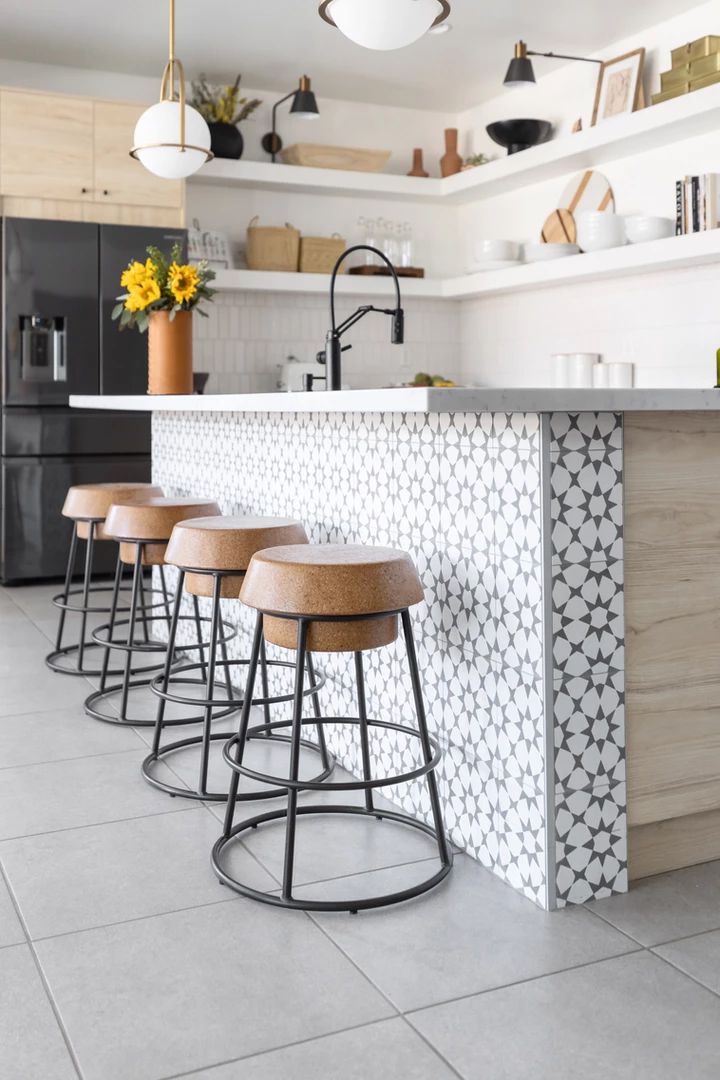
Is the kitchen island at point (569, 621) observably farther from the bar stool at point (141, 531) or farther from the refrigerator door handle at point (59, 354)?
the refrigerator door handle at point (59, 354)

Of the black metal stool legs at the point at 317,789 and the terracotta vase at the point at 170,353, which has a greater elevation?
the terracotta vase at the point at 170,353

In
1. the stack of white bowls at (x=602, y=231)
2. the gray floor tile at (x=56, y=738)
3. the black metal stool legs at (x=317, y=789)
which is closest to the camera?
the black metal stool legs at (x=317, y=789)

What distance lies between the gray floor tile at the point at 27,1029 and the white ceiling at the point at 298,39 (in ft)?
15.5

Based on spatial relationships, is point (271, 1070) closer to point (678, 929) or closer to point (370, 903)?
point (370, 903)

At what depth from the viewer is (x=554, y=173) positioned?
6.28 metres

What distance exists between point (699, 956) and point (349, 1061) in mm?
666

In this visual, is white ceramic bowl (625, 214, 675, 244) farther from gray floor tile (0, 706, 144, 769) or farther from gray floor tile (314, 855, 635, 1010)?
gray floor tile (314, 855, 635, 1010)

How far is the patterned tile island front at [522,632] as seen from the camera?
2014mm

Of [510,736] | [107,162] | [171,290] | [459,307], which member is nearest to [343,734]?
[510,736]

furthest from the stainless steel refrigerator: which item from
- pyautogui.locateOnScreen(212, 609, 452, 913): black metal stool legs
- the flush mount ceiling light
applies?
pyautogui.locateOnScreen(212, 609, 452, 913): black metal stool legs

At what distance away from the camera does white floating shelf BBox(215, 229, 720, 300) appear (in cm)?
511

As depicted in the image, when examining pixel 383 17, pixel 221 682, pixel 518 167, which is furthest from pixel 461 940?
pixel 518 167

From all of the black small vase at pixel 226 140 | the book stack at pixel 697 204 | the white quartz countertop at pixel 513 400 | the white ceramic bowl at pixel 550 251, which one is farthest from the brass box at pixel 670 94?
the white quartz countertop at pixel 513 400

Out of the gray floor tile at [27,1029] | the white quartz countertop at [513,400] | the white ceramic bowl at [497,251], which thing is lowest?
the gray floor tile at [27,1029]
